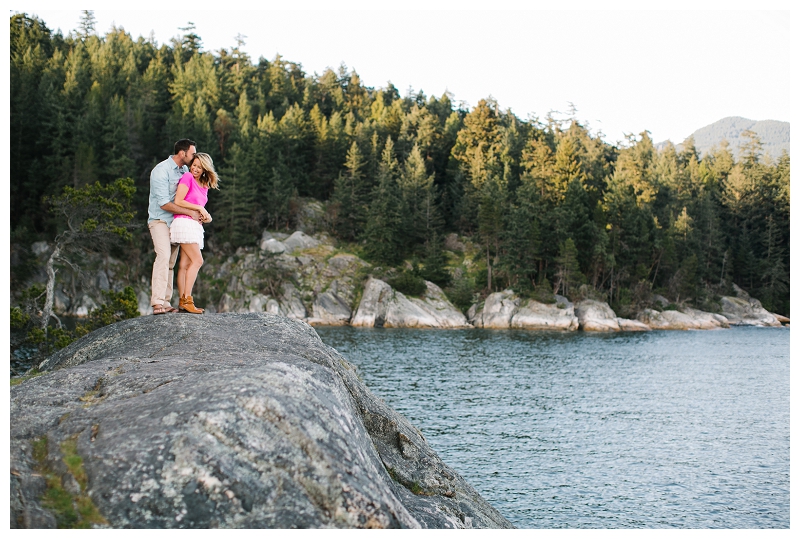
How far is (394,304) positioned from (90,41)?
7101 centimetres

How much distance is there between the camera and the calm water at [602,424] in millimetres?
17734

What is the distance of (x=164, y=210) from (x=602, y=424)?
22170mm

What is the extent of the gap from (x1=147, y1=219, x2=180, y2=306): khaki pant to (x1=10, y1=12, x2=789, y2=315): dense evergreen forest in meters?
54.3

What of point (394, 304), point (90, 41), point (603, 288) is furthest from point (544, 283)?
point (90, 41)

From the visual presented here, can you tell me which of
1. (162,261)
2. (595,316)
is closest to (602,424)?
(162,261)

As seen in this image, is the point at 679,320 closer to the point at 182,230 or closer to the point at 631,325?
the point at 631,325

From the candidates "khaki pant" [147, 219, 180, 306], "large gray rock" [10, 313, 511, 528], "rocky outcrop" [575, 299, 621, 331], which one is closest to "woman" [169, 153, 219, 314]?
"khaki pant" [147, 219, 180, 306]

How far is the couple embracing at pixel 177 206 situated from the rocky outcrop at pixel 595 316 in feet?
200

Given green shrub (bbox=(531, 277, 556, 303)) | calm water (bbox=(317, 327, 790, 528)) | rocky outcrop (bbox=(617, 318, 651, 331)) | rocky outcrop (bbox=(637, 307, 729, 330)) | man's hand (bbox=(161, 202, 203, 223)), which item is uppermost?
man's hand (bbox=(161, 202, 203, 223))

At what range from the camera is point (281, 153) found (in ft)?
277

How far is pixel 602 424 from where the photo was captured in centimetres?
2634

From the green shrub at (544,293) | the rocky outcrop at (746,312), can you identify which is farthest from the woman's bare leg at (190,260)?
the rocky outcrop at (746,312)

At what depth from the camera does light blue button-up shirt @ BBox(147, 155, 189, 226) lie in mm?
8688

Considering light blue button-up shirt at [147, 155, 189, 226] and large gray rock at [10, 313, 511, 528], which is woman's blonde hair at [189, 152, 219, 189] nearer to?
light blue button-up shirt at [147, 155, 189, 226]
